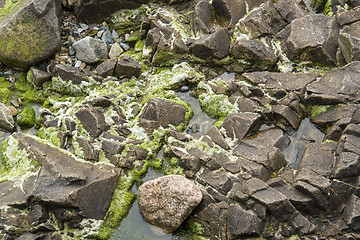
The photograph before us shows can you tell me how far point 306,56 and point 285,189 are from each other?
4.60m

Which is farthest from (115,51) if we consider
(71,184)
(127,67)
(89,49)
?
(71,184)

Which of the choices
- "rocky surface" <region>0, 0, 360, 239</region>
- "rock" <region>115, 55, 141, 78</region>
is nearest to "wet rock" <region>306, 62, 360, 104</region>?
"rocky surface" <region>0, 0, 360, 239</region>

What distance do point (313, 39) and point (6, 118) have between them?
921 centimetres

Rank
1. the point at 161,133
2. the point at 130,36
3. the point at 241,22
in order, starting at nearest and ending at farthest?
the point at 161,133, the point at 241,22, the point at 130,36

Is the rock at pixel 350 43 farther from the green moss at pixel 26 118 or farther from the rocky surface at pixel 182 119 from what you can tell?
the green moss at pixel 26 118

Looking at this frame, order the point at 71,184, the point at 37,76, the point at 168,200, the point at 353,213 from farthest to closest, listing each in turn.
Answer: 1. the point at 37,76
2. the point at 71,184
3. the point at 168,200
4. the point at 353,213

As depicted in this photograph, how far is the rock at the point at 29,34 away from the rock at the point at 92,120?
283 cm

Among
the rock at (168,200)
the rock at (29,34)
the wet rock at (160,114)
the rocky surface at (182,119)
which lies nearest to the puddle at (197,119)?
the rocky surface at (182,119)

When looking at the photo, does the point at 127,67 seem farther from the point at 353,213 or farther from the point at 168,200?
the point at 353,213

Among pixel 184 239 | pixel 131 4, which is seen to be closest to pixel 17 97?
pixel 131 4

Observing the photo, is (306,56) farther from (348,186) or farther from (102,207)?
(102,207)

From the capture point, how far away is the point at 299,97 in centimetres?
994

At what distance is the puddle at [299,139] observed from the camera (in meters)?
8.98

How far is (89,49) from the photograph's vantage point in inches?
451
